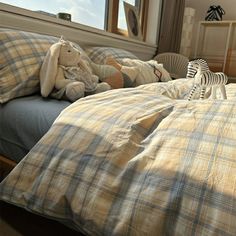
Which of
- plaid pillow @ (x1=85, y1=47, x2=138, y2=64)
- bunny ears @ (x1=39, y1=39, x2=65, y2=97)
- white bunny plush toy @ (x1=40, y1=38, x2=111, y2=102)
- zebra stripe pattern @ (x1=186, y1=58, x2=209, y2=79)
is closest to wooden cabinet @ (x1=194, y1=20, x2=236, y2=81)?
plaid pillow @ (x1=85, y1=47, x2=138, y2=64)

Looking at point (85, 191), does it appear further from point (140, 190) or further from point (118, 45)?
point (118, 45)

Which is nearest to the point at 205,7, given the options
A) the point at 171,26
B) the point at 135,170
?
the point at 171,26

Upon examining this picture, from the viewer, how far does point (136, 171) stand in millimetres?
573

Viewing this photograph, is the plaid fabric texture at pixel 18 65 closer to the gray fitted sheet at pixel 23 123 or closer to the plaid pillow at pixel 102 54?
the gray fitted sheet at pixel 23 123

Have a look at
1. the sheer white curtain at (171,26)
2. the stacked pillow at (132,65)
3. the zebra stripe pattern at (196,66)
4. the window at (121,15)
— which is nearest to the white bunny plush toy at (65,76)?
the stacked pillow at (132,65)

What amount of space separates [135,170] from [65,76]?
0.69 m

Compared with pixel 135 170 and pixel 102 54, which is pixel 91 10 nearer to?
pixel 102 54

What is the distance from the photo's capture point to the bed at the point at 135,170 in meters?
0.50

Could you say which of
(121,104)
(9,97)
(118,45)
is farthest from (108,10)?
(121,104)

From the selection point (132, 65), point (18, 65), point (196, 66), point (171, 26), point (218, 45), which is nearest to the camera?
point (18, 65)

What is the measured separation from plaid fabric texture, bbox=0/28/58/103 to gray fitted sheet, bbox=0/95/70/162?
0.20ft

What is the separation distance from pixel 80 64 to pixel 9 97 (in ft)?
1.26

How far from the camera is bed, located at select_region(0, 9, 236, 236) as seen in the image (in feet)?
1.63

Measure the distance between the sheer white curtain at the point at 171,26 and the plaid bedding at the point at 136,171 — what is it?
2327 millimetres
